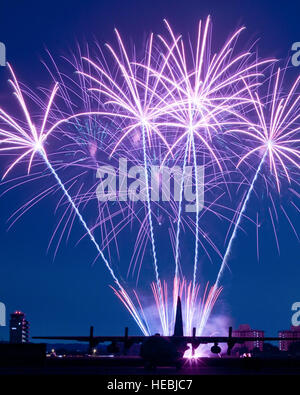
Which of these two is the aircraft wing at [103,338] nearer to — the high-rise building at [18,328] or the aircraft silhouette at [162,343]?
the aircraft silhouette at [162,343]

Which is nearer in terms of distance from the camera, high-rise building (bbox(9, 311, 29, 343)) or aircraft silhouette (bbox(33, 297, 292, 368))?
aircraft silhouette (bbox(33, 297, 292, 368))

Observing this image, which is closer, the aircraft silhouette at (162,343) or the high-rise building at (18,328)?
the aircraft silhouette at (162,343)

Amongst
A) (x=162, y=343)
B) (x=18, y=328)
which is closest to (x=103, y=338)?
(x=162, y=343)

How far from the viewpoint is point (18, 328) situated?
167750mm

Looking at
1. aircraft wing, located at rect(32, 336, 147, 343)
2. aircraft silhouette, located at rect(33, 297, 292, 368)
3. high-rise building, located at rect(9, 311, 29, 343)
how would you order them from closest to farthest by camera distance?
1. aircraft silhouette, located at rect(33, 297, 292, 368)
2. aircraft wing, located at rect(32, 336, 147, 343)
3. high-rise building, located at rect(9, 311, 29, 343)

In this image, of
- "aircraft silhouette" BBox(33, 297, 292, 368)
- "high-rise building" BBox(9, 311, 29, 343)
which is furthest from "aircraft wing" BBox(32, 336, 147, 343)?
"high-rise building" BBox(9, 311, 29, 343)

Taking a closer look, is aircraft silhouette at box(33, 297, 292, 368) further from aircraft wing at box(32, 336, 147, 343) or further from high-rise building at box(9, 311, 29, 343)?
high-rise building at box(9, 311, 29, 343)

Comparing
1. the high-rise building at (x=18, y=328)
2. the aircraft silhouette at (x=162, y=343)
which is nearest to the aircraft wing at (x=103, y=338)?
the aircraft silhouette at (x=162, y=343)

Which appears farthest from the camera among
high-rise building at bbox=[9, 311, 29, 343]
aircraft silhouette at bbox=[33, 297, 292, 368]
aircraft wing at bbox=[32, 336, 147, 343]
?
high-rise building at bbox=[9, 311, 29, 343]

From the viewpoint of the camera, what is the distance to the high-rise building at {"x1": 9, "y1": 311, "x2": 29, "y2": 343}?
537ft

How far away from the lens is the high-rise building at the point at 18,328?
16375 centimetres

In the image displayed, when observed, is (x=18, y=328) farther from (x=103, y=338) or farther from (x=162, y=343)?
(x=162, y=343)
